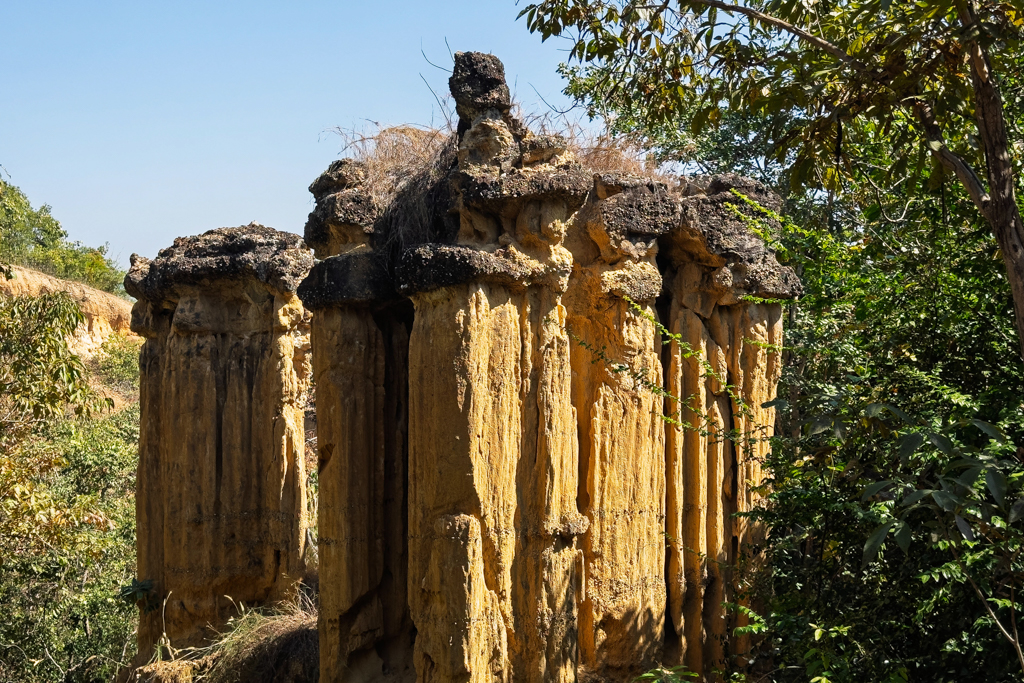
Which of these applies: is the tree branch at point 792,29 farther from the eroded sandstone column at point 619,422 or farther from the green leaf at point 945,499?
the eroded sandstone column at point 619,422

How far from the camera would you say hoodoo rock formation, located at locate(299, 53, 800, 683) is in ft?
20.6

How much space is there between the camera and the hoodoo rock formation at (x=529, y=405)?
6293mm

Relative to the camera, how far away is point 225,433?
32.1ft

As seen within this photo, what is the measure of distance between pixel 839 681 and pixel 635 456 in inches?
89.8

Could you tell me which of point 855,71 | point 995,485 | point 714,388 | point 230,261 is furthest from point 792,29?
point 230,261

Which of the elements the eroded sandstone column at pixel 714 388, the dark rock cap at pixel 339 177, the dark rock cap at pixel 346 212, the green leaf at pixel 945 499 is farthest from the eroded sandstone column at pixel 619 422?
the green leaf at pixel 945 499

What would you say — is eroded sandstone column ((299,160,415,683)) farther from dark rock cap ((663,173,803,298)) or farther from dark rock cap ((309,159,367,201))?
dark rock cap ((663,173,803,298))

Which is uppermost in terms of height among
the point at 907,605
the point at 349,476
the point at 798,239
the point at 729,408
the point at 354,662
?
the point at 798,239

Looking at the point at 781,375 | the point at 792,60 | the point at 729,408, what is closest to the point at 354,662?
the point at 729,408

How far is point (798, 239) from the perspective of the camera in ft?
22.0

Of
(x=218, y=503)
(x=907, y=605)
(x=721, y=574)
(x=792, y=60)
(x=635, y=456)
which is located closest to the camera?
(x=792, y=60)

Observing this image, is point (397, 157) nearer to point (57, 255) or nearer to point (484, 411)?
point (484, 411)

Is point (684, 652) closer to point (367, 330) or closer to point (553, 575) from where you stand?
point (553, 575)

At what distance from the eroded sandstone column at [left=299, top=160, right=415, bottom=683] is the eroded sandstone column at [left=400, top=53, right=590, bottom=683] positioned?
117cm
